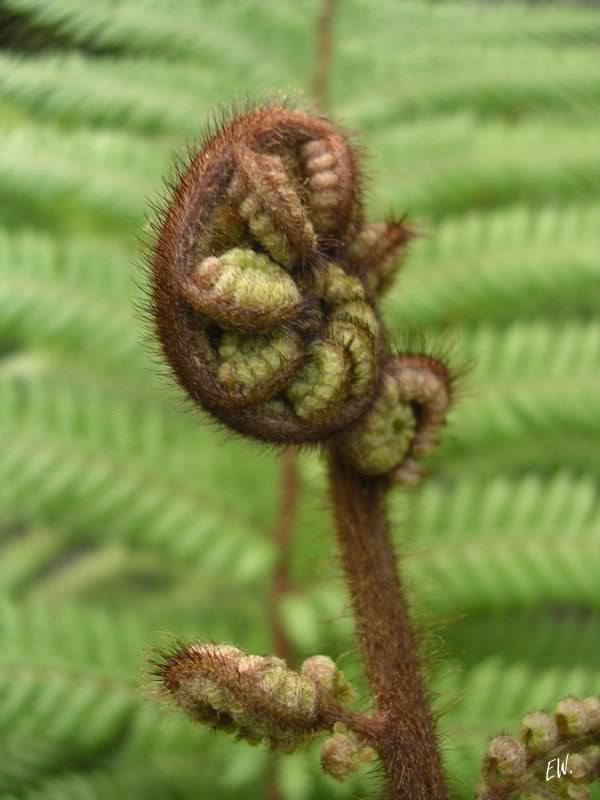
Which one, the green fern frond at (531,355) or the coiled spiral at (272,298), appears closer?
the coiled spiral at (272,298)

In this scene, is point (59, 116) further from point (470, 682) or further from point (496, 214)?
point (470, 682)

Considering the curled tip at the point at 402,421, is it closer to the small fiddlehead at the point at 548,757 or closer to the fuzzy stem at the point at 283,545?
the small fiddlehead at the point at 548,757

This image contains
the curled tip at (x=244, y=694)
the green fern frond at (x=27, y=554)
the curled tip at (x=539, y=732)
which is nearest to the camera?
the curled tip at (x=244, y=694)

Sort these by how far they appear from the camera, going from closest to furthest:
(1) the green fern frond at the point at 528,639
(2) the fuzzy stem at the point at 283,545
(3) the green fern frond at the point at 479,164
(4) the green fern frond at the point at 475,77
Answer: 1. (2) the fuzzy stem at the point at 283,545
2. (1) the green fern frond at the point at 528,639
3. (3) the green fern frond at the point at 479,164
4. (4) the green fern frond at the point at 475,77

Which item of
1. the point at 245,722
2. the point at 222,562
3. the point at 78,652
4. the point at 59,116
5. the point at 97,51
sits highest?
the point at 97,51

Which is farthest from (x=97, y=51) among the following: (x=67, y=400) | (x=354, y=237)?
(x=354, y=237)

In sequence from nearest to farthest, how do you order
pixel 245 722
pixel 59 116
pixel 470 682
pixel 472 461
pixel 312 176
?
pixel 245 722, pixel 312 176, pixel 470 682, pixel 472 461, pixel 59 116

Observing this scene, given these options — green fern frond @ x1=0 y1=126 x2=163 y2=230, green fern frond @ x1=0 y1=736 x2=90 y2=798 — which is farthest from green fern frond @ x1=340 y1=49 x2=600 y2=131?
green fern frond @ x1=0 y1=736 x2=90 y2=798

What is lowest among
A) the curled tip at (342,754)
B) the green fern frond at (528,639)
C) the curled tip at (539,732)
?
the curled tip at (342,754)

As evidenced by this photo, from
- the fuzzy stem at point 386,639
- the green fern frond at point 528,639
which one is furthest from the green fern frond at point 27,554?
the fuzzy stem at point 386,639
